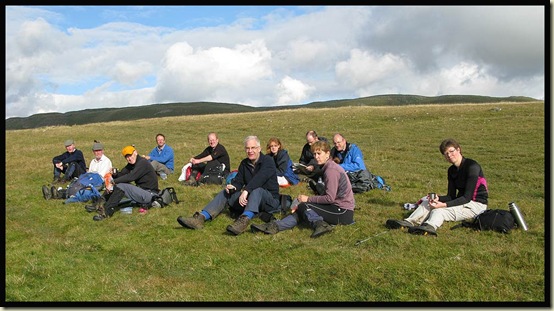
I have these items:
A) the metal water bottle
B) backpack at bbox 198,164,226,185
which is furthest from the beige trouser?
backpack at bbox 198,164,226,185

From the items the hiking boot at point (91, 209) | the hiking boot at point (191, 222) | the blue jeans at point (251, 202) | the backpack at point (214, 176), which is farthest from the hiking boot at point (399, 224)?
the hiking boot at point (91, 209)

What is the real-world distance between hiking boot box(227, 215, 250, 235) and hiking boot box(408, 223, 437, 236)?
361cm

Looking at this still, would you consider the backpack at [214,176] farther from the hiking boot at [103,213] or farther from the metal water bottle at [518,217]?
the metal water bottle at [518,217]

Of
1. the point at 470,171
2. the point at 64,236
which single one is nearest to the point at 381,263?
the point at 470,171

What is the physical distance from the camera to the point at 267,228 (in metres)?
9.84

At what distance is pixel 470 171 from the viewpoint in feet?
31.9

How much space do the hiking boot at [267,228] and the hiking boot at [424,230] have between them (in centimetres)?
289

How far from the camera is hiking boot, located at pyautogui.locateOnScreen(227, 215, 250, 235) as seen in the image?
995 cm

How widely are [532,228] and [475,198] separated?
49.1 inches

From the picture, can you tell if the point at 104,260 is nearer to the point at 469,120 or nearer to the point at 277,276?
the point at 277,276

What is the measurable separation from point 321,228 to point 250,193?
7.10 feet

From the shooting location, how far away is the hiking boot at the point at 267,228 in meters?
9.80

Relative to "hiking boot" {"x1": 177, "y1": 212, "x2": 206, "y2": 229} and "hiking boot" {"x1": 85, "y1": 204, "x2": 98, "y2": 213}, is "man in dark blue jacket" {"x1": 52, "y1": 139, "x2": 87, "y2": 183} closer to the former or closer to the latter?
"hiking boot" {"x1": 85, "y1": 204, "x2": 98, "y2": 213}

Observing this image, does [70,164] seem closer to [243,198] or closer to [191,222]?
[191,222]
